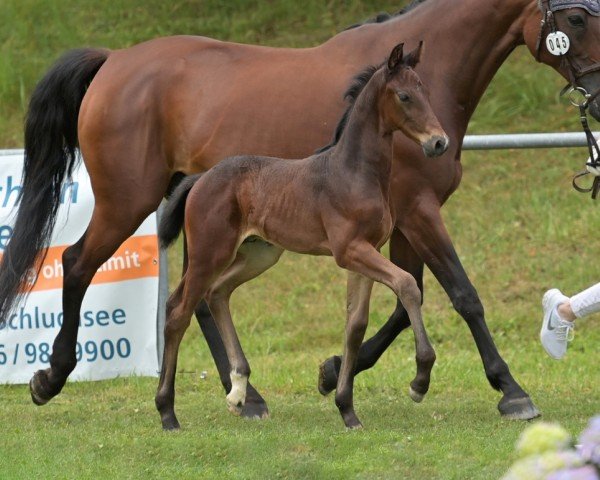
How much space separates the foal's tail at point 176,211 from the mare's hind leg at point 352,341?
3.19 feet

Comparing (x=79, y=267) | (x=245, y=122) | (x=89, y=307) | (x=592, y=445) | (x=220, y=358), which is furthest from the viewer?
(x=89, y=307)

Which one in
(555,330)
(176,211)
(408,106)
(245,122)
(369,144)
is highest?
(408,106)

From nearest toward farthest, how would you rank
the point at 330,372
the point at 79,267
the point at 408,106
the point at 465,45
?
the point at 408,106 → the point at 465,45 → the point at 330,372 → the point at 79,267

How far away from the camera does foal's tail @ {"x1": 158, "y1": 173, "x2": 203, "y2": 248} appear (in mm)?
6098

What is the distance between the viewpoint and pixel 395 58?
556 centimetres

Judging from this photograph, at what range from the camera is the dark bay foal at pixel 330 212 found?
5520mm

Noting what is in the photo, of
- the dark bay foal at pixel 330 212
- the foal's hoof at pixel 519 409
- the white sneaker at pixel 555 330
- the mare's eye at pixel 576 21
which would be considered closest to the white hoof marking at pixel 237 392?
the dark bay foal at pixel 330 212

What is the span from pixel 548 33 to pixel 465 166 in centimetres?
561

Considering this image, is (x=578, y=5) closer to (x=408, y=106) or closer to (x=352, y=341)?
(x=408, y=106)

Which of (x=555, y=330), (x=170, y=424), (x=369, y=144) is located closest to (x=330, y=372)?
(x=170, y=424)

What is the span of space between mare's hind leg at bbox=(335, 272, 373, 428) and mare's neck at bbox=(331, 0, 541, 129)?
3.39ft

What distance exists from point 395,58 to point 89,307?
3.23 metres

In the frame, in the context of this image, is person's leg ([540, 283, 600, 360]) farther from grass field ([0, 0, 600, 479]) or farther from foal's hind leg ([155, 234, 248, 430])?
foal's hind leg ([155, 234, 248, 430])

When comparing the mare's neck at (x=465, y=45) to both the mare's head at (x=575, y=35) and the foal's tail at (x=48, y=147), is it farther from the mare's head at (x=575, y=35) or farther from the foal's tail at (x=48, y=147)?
the foal's tail at (x=48, y=147)
